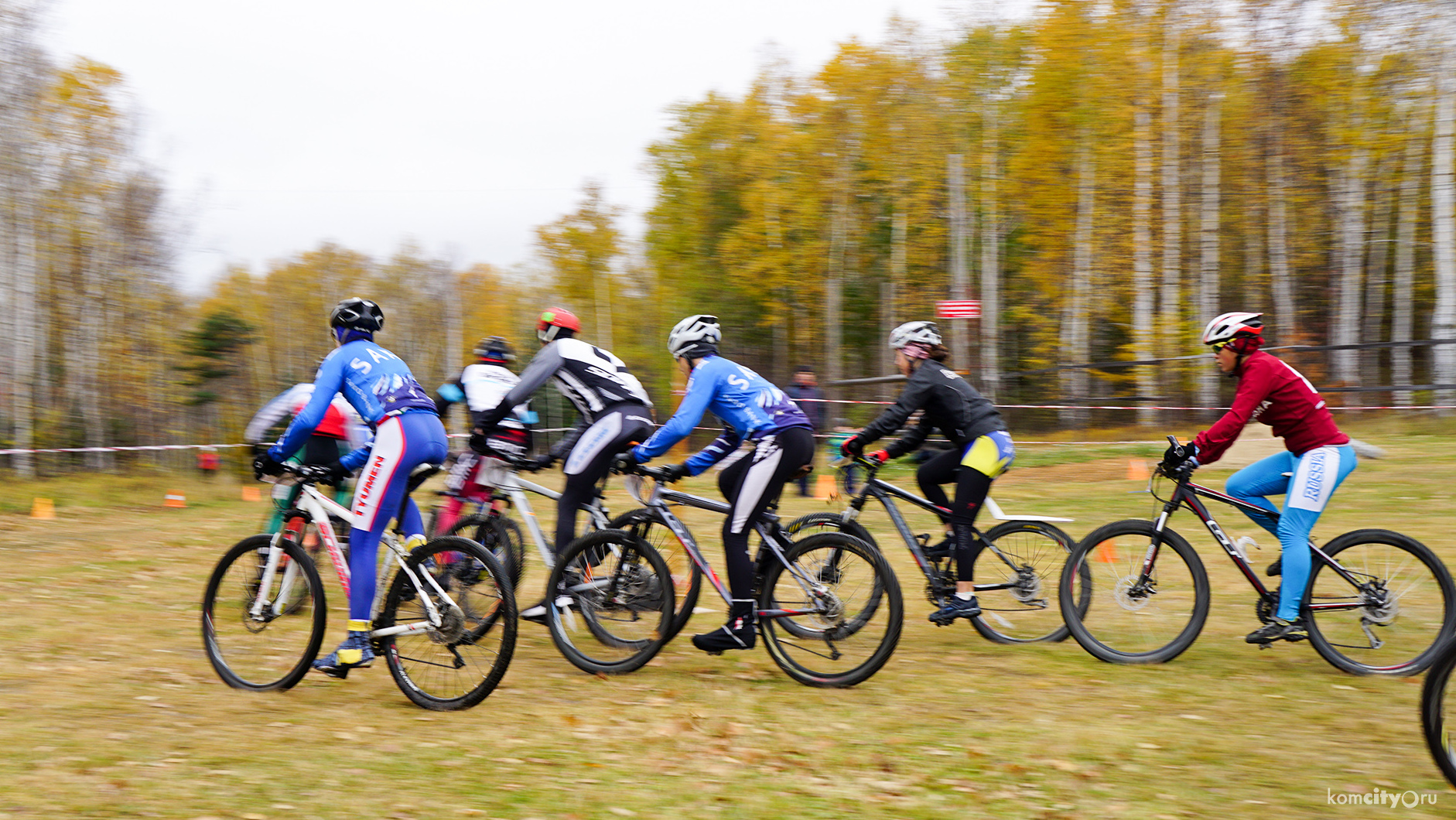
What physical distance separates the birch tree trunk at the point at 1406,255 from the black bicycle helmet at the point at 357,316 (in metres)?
24.1

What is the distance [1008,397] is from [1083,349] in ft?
12.4

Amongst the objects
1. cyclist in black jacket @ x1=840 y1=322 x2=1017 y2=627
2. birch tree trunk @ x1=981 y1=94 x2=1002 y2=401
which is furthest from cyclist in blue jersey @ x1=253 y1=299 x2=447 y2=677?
birch tree trunk @ x1=981 y1=94 x2=1002 y2=401

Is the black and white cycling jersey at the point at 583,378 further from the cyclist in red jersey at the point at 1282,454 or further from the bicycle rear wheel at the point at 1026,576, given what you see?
the cyclist in red jersey at the point at 1282,454

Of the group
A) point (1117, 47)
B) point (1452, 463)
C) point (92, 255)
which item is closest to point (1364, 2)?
point (1117, 47)

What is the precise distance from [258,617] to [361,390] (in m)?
1.38

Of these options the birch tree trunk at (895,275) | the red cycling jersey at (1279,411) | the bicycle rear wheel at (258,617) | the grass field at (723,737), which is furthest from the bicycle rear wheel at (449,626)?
the birch tree trunk at (895,275)

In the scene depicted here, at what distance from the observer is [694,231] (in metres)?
39.7

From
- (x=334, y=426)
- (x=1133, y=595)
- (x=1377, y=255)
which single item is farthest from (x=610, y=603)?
(x=1377, y=255)

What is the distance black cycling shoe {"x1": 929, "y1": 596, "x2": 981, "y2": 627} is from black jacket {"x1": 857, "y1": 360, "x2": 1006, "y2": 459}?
0.96 meters

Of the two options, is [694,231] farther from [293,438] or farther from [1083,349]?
[293,438]

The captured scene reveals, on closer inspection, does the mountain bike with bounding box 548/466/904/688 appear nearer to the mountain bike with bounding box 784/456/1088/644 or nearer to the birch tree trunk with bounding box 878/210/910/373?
the mountain bike with bounding box 784/456/1088/644

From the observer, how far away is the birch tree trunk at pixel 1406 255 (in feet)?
81.8

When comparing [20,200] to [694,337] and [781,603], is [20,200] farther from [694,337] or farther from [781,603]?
[781,603]

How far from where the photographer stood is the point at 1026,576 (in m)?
6.84
